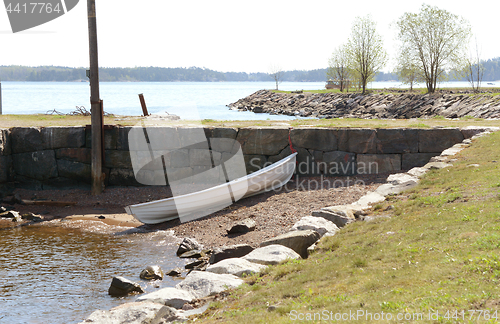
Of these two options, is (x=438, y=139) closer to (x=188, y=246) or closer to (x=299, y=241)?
(x=299, y=241)

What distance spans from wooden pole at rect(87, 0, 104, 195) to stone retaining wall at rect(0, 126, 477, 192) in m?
0.56

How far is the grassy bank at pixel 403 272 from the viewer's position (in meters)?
3.61

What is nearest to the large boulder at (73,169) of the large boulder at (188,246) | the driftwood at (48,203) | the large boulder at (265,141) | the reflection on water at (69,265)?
the driftwood at (48,203)

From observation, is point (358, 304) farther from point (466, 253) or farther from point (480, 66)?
point (480, 66)

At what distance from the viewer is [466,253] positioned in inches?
174

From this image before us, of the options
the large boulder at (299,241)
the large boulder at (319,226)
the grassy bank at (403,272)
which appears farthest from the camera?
the large boulder at (319,226)

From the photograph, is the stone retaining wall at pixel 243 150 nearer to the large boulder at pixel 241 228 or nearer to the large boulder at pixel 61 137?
the large boulder at pixel 61 137

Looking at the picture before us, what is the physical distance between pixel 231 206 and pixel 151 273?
4.53 metres

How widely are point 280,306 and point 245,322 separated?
422 mm

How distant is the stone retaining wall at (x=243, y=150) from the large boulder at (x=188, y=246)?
16.5 ft

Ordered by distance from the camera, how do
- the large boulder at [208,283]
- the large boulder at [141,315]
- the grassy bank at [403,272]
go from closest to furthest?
the grassy bank at [403,272], the large boulder at [141,315], the large boulder at [208,283]

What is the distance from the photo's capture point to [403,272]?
4.38 m

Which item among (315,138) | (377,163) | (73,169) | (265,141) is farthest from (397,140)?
(73,169)

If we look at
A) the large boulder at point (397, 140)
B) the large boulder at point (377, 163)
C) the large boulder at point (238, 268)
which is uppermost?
the large boulder at point (397, 140)
